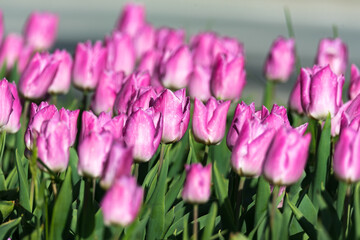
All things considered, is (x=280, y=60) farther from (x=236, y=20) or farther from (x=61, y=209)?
(x=236, y=20)

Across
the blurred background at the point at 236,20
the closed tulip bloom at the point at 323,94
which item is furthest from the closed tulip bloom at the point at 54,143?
the blurred background at the point at 236,20

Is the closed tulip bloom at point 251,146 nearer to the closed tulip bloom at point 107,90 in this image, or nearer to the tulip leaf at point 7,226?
the tulip leaf at point 7,226

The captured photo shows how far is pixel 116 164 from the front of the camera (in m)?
1.37

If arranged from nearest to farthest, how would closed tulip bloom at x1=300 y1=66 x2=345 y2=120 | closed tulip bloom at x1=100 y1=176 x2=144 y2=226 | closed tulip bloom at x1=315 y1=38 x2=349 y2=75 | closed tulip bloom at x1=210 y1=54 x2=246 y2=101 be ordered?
1. closed tulip bloom at x1=100 y1=176 x2=144 y2=226
2. closed tulip bloom at x1=300 y1=66 x2=345 y2=120
3. closed tulip bloom at x1=210 y1=54 x2=246 y2=101
4. closed tulip bloom at x1=315 y1=38 x2=349 y2=75

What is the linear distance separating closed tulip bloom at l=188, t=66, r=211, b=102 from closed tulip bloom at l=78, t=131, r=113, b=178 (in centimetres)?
108

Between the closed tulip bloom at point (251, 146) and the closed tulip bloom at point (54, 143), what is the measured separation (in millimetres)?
374

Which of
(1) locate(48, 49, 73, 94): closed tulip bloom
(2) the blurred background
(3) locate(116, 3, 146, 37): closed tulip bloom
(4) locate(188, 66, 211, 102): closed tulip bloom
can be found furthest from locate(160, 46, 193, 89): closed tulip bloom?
(2) the blurred background

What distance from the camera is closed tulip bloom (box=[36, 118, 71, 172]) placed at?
5.12 feet

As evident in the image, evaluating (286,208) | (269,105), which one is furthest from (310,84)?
(269,105)

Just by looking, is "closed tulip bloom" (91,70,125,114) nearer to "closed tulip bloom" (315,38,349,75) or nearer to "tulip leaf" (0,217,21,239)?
"tulip leaf" (0,217,21,239)

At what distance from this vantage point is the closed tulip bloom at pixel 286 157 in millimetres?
1469

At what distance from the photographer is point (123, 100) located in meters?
2.01

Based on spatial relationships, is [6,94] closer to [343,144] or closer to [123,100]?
[123,100]

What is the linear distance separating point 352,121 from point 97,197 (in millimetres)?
682
